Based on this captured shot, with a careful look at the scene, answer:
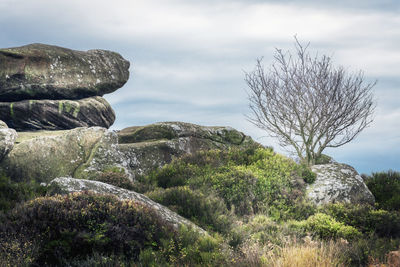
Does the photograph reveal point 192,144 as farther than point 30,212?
Result: Yes

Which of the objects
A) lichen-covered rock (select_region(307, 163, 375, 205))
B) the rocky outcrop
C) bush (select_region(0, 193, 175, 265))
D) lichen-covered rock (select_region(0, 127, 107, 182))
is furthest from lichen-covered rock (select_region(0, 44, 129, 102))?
bush (select_region(0, 193, 175, 265))

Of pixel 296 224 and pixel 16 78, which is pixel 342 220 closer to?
pixel 296 224

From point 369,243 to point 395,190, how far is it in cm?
798

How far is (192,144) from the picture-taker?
18.6 metres

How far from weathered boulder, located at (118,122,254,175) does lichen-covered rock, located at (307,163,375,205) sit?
6.14 metres

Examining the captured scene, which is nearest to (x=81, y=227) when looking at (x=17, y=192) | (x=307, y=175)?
(x=17, y=192)

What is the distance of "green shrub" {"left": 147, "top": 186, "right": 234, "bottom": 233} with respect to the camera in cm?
877

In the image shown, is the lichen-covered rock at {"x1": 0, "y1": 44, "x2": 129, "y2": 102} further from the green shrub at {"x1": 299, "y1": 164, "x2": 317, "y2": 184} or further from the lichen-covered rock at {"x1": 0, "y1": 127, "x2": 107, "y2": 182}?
the green shrub at {"x1": 299, "y1": 164, "x2": 317, "y2": 184}

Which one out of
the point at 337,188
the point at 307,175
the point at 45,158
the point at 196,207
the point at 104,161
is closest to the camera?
the point at 196,207

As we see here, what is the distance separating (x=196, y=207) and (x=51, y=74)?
453 inches

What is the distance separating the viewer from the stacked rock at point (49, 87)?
56.6 ft

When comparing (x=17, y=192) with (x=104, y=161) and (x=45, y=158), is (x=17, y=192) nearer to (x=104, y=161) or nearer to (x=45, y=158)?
(x=45, y=158)

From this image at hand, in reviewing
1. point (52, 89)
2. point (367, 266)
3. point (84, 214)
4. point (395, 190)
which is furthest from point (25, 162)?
point (395, 190)

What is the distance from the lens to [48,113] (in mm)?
17609
